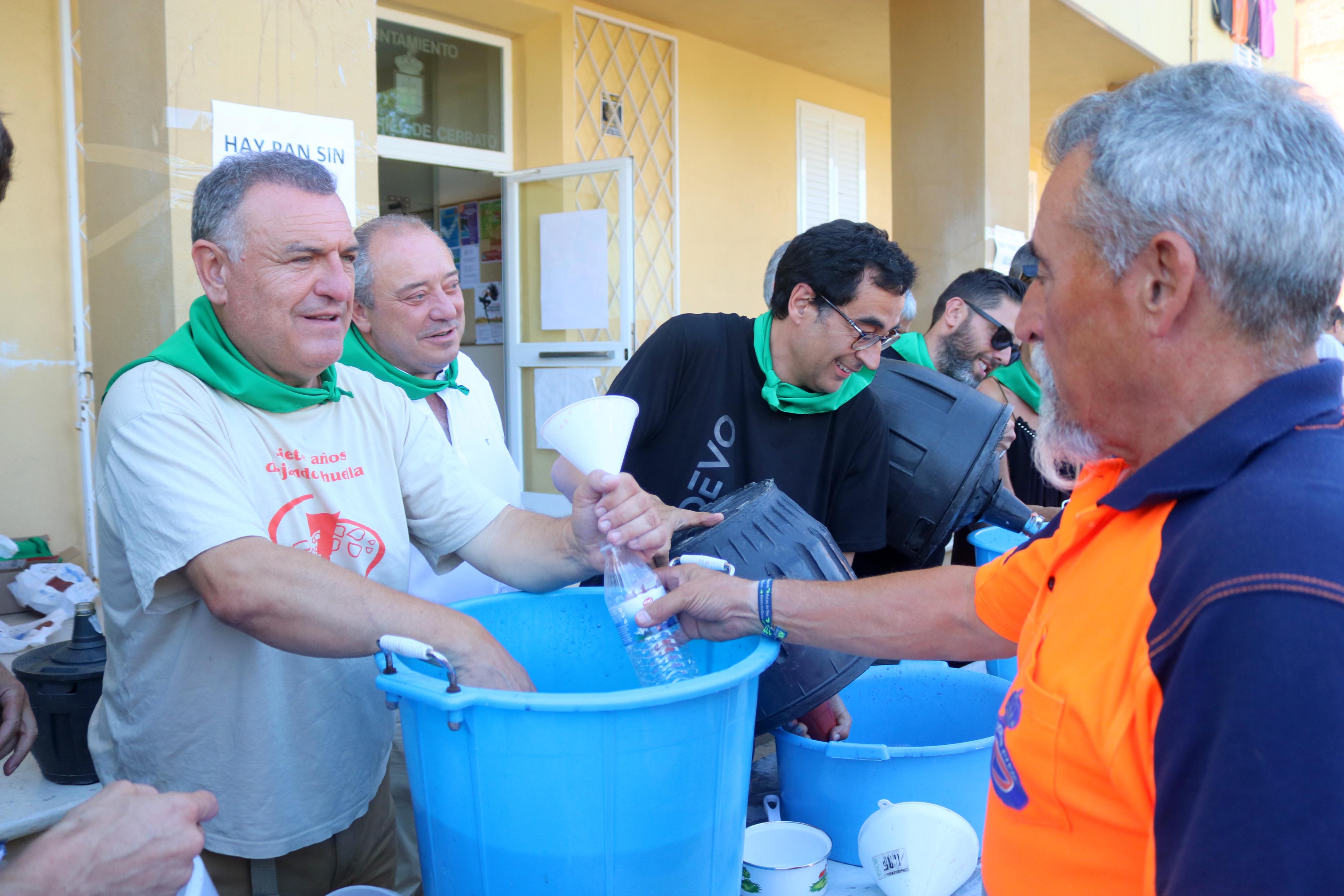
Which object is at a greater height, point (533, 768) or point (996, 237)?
point (996, 237)

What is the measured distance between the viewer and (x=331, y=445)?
1574 millimetres

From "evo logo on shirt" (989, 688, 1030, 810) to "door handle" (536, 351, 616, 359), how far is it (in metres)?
5.09

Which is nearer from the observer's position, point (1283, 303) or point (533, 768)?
point (1283, 303)

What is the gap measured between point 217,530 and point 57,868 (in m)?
0.44

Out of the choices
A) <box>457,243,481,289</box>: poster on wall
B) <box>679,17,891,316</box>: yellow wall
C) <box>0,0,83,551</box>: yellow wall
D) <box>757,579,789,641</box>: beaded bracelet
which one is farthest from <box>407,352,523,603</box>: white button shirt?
<box>679,17,891,316</box>: yellow wall

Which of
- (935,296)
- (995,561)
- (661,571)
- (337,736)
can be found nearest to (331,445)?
(337,736)

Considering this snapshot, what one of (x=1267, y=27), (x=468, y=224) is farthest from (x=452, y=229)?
(x=1267, y=27)

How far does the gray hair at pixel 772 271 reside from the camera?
2.83m

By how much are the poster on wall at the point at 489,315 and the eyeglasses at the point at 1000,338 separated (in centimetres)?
400

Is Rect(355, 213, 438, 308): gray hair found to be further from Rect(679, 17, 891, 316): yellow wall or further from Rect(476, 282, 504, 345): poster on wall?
Rect(679, 17, 891, 316): yellow wall

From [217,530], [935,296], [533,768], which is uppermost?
[935,296]

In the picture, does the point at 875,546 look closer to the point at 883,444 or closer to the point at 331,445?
the point at 883,444

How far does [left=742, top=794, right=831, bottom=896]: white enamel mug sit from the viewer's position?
4.75ft

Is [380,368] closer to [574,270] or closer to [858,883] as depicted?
[858,883]
